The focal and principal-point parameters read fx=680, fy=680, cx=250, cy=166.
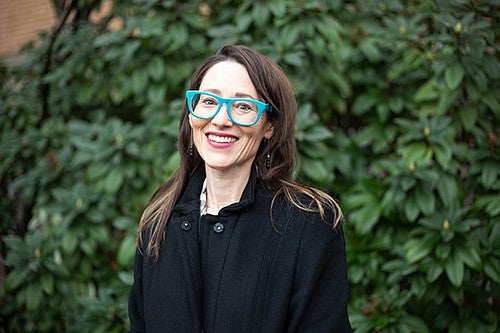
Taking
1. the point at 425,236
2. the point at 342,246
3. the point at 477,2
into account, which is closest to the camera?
the point at 342,246

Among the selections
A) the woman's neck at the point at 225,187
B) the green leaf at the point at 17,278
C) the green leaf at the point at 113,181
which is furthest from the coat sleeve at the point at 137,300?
the green leaf at the point at 17,278

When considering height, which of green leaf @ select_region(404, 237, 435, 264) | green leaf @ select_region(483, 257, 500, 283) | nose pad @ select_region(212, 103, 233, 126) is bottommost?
green leaf @ select_region(483, 257, 500, 283)

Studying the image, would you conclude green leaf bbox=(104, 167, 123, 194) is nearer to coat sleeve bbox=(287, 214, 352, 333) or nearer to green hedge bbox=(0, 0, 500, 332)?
green hedge bbox=(0, 0, 500, 332)

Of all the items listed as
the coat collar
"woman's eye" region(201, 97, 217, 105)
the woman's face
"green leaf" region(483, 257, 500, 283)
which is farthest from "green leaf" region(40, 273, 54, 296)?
"green leaf" region(483, 257, 500, 283)

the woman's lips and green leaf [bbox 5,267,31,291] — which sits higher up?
the woman's lips

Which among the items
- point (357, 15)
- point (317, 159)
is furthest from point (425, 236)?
point (357, 15)

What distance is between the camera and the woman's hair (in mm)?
2398

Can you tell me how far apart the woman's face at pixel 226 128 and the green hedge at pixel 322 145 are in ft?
3.77

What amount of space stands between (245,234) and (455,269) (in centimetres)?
122

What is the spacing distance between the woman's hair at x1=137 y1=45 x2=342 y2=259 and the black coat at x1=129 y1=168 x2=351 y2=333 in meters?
0.06

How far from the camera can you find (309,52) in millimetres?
3854

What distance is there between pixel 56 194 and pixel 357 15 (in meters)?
2.04

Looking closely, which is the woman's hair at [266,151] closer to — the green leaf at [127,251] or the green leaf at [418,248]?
the green leaf at [418,248]

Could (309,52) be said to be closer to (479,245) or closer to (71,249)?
(479,245)
